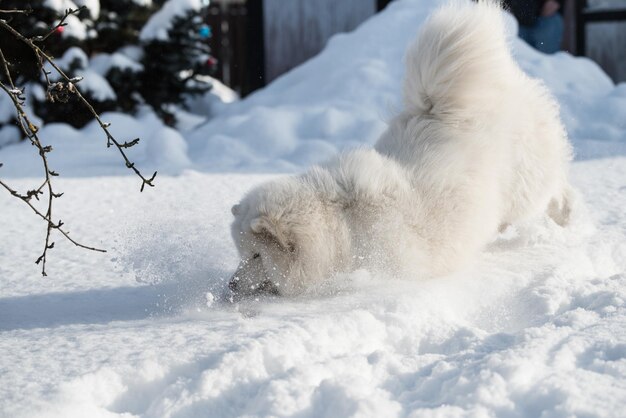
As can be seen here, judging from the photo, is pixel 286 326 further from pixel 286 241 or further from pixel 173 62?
pixel 173 62

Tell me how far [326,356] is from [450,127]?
5.76ft

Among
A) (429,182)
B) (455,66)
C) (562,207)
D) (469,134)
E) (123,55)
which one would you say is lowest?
(562,207)

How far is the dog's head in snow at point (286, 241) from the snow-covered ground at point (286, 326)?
11 cm

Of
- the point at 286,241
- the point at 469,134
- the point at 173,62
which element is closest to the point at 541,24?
the point at 173,62

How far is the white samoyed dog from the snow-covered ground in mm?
158

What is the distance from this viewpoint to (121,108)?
39.2 feet

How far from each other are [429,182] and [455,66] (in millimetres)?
783

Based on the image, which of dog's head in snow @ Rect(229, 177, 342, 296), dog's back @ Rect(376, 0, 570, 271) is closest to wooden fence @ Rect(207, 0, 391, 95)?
dog's back @ Rect(376, 0, 570, 271)

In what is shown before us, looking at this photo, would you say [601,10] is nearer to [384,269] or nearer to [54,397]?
[384,269]

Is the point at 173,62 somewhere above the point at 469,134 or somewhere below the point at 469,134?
below

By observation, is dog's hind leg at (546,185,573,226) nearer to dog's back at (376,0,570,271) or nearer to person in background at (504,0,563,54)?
dog's back at (376,0,570,271)

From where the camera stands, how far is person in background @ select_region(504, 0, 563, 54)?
12445 millimetres

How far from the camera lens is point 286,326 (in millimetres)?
3309

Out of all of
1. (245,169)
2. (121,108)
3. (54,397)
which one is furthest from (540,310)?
(121,108)
